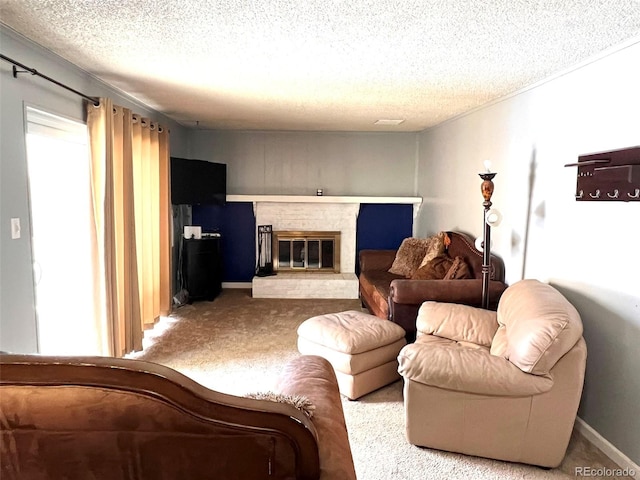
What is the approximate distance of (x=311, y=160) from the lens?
608 centimetres

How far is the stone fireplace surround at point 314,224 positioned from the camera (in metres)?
5.61

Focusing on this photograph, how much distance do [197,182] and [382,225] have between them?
2.61 metres

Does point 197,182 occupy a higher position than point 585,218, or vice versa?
point 197,182

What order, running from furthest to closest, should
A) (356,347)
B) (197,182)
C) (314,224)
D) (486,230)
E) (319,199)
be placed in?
→ (314,224) < (319,199) < (197,182) < (486,230) < (356,347)

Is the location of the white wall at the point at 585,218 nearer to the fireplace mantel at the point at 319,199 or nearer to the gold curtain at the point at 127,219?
the fireplace mantel at the point at 319,199

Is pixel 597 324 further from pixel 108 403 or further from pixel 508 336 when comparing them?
pixel 108 403

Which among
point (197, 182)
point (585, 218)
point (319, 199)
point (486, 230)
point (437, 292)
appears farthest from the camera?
point (319, 199)

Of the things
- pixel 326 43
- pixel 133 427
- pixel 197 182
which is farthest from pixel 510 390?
pixel 197 182

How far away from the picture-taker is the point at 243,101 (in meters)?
3.94

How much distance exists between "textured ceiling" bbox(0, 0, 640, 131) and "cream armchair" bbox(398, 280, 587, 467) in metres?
1.37

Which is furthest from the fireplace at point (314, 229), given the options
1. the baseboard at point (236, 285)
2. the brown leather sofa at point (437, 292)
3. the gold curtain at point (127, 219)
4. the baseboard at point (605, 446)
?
the baseboard at point (605, 446)

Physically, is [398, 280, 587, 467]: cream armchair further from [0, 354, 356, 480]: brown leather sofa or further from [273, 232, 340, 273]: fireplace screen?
[273, 232, 340, 273]: fireplace screen

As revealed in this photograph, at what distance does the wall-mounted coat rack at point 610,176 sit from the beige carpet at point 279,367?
1.42 meters

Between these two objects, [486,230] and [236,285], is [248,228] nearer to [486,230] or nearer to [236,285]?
[236,285]
